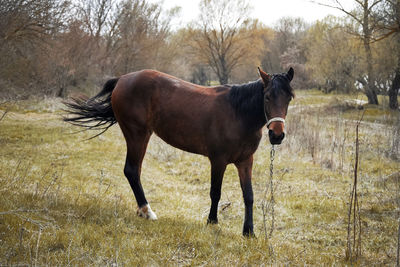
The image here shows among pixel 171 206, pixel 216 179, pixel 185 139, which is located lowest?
pixel 171 206

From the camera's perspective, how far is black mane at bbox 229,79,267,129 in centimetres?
363

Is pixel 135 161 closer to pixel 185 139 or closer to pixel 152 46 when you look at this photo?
pixel 185 139

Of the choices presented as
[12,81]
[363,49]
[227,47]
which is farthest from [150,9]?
[363,49]

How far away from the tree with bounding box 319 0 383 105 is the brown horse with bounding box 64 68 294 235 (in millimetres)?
13668

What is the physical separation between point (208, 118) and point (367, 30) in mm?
15196

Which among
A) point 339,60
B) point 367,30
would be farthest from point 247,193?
point 339,60

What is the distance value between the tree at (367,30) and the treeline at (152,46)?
0.05 meters

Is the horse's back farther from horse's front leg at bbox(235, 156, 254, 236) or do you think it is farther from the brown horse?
horse's front leg at bbox(235, 156, 254, 236)

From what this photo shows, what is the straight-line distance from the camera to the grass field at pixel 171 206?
2654 mm

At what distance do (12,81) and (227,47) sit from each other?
25.5m

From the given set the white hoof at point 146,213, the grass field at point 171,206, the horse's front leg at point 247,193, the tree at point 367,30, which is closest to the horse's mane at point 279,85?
the horse's front leg at point 247,193

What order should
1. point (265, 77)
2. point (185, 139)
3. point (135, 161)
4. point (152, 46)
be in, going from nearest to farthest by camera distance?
point (265, 77) < point (185, 139) < point (135, 161) < point (152, 46)

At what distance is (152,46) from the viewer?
78.6 feet

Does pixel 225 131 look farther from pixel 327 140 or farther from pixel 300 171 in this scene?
pixel 327 140
